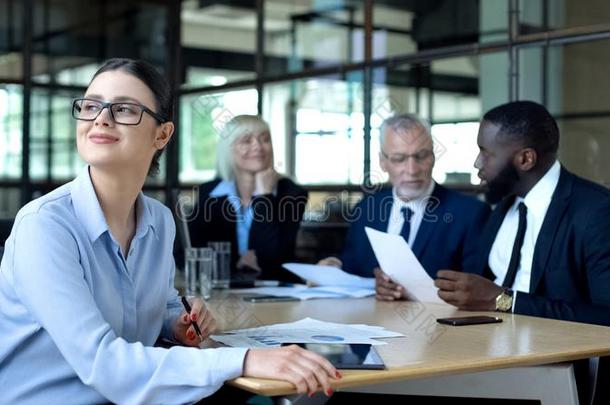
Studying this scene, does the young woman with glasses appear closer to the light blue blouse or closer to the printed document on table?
the light blue blouse

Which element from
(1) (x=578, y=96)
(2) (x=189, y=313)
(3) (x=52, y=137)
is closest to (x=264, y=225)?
(2) (x=189, y=313)

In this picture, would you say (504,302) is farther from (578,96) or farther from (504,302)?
(578,96)

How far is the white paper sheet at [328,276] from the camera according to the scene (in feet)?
10.4

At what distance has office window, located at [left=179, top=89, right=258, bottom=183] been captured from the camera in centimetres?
583

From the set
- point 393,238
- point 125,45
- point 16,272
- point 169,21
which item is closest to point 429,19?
point 169,21

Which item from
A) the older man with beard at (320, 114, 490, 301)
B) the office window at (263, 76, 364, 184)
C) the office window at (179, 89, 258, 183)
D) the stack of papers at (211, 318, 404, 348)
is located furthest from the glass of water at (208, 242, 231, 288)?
the office window at (179, 89, 258, 183)

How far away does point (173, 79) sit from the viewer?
6.29 m

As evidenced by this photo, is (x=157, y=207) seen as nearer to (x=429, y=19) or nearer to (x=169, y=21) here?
(x=429, y=19)

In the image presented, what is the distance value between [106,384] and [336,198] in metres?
3.51

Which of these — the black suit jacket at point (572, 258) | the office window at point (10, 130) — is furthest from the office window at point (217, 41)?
the black suit jacket at point (572, 258)

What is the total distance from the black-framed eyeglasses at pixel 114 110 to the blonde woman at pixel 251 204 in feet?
6.76

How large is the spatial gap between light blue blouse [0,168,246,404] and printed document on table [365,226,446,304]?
982 mm

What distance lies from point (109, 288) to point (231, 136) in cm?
250

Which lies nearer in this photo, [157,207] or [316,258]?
[157,207]
